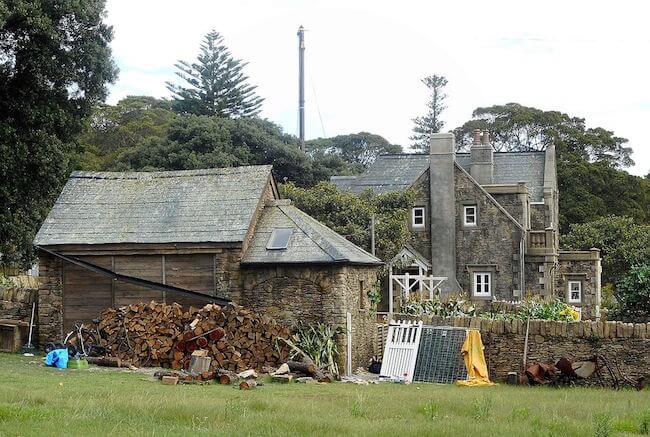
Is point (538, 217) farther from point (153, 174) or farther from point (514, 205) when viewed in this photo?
point (153, 174)

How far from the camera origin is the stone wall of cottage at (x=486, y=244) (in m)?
46.3

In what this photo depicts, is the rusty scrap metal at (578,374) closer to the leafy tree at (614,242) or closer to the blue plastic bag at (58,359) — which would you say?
Answer: the blue plastic bag at (58,359)

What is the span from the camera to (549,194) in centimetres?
5138

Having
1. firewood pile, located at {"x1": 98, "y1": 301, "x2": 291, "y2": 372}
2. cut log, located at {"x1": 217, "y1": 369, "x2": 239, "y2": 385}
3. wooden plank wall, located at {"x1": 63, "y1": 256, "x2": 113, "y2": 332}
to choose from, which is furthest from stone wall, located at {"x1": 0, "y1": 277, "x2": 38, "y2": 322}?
cut log, located at {"x1": 217, "y1": 369, "x2": 239, "y2": 385}

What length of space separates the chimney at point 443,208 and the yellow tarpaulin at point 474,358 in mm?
22866

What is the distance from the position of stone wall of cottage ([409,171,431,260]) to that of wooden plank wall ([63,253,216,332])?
21.8 m

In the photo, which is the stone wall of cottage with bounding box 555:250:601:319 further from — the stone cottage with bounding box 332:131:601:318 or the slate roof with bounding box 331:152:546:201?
the slate roof with bounding box 331:152:546:201

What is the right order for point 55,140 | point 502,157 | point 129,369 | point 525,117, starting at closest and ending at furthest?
point 129,369
point 55,140
point 502,157
point 525,117

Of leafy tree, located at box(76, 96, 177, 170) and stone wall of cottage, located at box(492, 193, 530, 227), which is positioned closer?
stone wall of cottage, located at box(492, 193, 530, 227)

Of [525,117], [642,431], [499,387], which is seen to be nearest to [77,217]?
[499,387]

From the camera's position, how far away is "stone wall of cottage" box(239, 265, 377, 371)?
85.3 feet

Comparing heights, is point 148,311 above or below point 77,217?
below

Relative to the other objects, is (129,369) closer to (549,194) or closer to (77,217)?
(77,217)

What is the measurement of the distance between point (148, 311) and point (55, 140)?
11.5 m
